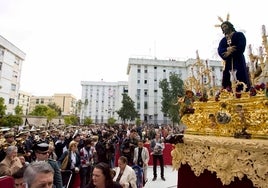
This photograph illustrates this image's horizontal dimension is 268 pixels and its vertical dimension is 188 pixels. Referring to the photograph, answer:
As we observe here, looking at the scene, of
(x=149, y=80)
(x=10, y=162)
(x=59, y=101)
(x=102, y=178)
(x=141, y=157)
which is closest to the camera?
(x=102, y=178)

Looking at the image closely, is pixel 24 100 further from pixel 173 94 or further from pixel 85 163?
pixel 85 163

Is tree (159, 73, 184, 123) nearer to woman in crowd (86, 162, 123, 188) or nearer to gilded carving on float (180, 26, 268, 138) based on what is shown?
gilded carving on float (180, 26, 268, 138)

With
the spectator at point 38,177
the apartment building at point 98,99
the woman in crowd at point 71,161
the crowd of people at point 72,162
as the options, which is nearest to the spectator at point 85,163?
the crowd of people at point 72,162

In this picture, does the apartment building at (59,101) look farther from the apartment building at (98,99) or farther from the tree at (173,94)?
the tree at (173,94)

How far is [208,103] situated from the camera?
15.5 feet

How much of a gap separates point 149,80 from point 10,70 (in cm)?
3437

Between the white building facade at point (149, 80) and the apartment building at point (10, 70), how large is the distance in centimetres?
2809

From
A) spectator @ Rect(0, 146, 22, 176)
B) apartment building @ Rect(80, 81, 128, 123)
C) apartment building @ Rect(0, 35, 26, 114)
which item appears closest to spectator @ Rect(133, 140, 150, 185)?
spectator @ Rect(0, 146, 22, 176)

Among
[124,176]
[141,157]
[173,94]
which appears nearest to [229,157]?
[124,176]

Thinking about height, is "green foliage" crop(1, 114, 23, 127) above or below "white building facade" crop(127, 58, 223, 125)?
below

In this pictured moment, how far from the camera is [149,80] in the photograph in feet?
204

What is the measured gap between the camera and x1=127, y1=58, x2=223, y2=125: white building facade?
202 ft

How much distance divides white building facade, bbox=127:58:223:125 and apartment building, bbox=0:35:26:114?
28.1 m

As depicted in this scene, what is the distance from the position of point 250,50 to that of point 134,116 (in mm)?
48281
